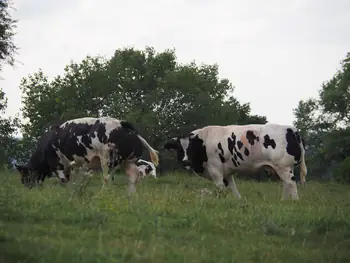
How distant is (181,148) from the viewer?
64.2 feet

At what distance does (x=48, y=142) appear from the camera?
62.6ft

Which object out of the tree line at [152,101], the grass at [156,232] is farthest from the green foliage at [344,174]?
the grass at [156,232]

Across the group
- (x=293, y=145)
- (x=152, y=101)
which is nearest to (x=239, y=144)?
(x=293, y=145)

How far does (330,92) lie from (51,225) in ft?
201

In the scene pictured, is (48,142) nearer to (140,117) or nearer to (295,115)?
(140,117)

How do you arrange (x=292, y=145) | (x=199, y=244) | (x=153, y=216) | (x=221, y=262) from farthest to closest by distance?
1. (x=292, y=145)
2. (x=153, y=216)
3. (x=199, y=244)
4. (x=221, y=262)

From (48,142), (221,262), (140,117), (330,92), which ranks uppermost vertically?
(330,92)

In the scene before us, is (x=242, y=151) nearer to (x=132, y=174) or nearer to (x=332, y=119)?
(x=132, y=174)

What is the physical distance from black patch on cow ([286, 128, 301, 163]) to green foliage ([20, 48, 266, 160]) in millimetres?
37963

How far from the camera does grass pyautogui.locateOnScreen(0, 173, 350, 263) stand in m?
5.99

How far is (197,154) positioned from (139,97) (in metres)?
45.1

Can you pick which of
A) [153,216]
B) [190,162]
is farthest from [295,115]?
[153,216]

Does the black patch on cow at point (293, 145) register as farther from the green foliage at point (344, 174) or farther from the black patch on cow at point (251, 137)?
the green foliage at point (344, 174)

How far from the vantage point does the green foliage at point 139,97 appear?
57906 mm
